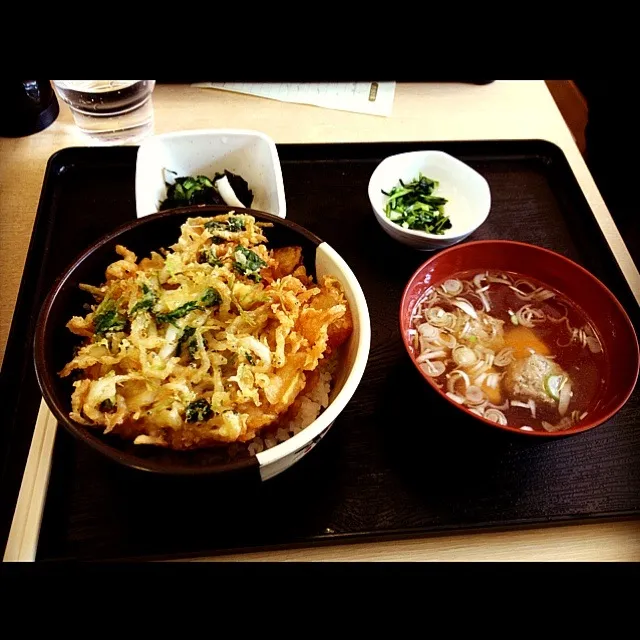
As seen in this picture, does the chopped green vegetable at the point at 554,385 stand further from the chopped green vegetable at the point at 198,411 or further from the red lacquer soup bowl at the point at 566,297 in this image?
the chopped green vegetable at the point at 198,411

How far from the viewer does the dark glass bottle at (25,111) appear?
1.84 meters

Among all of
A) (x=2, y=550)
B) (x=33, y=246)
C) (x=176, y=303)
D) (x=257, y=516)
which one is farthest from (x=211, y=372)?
(x=33, y=246)

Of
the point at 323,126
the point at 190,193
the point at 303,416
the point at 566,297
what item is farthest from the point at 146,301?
the point at 323,126

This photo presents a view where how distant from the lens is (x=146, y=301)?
112 cm

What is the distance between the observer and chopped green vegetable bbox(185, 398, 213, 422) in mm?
992

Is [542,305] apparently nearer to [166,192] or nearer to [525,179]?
[525,179]

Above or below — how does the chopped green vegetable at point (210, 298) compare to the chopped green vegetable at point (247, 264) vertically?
below

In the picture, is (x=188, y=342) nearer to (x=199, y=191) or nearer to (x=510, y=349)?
(x=199, y=191)

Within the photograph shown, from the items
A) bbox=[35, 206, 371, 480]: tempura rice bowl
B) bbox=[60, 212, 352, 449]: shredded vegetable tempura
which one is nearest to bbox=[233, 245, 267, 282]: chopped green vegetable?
bbox=[60, 212, 352, 449]: shredded vegetable tempura

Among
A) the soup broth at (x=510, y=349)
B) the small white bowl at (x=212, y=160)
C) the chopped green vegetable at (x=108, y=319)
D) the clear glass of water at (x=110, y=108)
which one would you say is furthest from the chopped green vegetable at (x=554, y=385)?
the clear glass of water at (x=110, y=108)

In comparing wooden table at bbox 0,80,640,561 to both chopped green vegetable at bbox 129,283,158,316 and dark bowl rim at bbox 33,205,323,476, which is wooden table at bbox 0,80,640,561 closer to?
dark bowl rim at bbox 33,205,323,476

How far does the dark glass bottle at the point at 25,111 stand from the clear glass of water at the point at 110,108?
11 centimetres

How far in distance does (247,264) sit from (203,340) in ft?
0.66

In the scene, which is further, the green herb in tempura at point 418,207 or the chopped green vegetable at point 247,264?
the green herb in tempura at point 418,207
